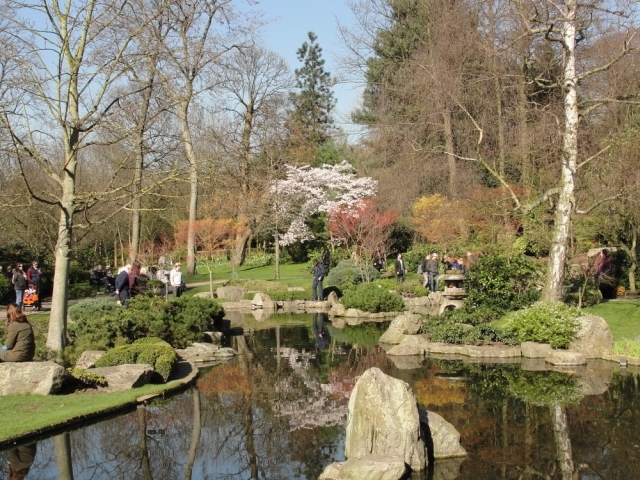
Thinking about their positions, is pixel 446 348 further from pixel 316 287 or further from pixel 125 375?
pixel 316 287

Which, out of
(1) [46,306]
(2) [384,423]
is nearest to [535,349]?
(2) [384,423]

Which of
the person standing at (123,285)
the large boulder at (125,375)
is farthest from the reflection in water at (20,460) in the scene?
the person standing at (123,285)

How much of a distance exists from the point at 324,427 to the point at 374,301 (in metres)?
13.6

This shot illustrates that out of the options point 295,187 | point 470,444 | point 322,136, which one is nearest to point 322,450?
point 470,444

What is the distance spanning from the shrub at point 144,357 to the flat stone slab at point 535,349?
7.66 m

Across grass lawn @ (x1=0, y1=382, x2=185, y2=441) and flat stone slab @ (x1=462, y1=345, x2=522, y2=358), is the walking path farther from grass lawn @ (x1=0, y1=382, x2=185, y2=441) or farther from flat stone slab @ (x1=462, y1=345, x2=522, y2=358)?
flat stone slab @ (x1=462, y1=345, x2=522, y2=358)

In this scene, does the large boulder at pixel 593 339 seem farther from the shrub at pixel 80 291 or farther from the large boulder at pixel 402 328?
the shrub at pixel 80 291

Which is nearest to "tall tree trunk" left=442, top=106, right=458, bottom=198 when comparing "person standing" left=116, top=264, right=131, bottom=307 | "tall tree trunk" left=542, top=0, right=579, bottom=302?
"tall tree trunk" left=542, top=0, right=579, bottom=302

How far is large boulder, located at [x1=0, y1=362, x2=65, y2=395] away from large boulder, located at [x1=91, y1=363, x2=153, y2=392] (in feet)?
3.17

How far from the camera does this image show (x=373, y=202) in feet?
124

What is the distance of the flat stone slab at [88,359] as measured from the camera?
44.7 feet

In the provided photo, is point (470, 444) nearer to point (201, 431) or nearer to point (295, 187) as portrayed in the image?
point (201, 431)

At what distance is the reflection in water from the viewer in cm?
842

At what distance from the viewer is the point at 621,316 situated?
1792cm
